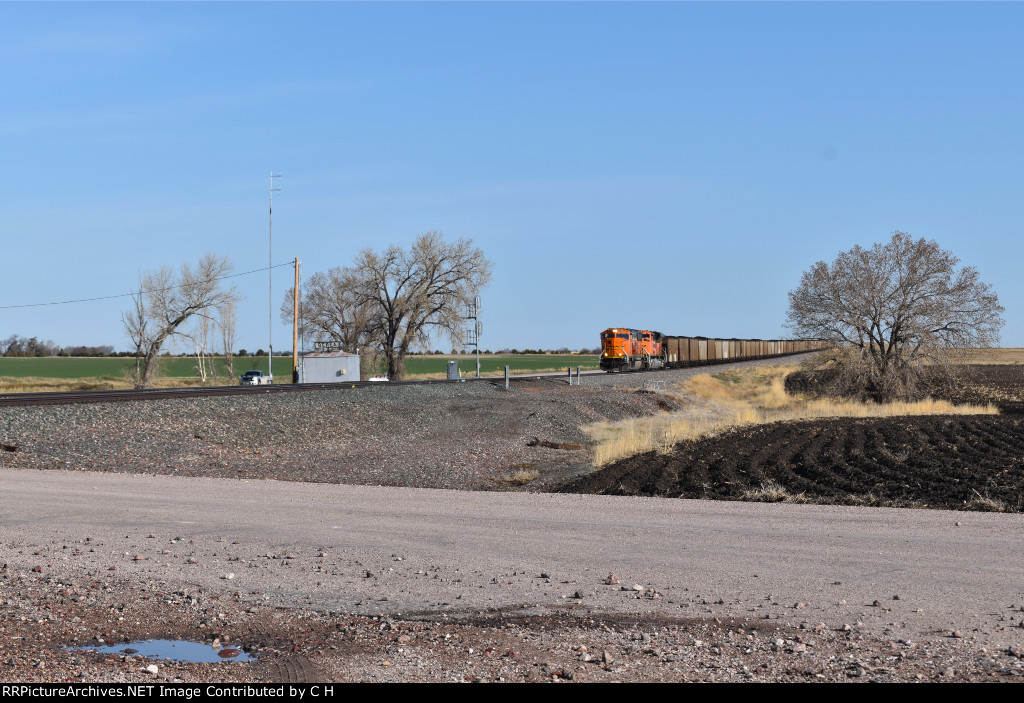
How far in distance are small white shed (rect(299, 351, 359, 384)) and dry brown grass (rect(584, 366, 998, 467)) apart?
2110cm

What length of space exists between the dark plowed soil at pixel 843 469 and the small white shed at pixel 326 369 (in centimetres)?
3435

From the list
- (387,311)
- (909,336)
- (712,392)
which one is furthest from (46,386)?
(909,336)

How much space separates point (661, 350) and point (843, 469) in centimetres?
6491

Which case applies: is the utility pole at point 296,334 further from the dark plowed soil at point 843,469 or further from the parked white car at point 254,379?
the dark plowed soil at point 843,469

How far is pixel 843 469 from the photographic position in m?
19.6

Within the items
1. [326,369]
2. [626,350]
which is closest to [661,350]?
[626,350]

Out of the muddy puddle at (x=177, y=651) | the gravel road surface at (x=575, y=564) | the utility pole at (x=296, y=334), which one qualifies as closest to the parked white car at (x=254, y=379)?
the utility pole at (x=296, y=334)

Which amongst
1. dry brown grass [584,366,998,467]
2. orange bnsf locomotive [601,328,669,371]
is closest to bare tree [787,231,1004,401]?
dry brown grass [584,366,998,467]

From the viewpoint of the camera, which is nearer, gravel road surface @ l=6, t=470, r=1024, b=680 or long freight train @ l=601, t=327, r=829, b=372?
gravel road surface @ l=6, t=470, r=1024, b=680

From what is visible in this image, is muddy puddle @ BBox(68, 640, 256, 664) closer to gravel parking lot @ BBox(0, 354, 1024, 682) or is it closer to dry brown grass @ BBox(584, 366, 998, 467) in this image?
gravel parking lot @ BBox(0, 354, 1024, 682)

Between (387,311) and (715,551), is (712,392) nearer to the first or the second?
(387,311)

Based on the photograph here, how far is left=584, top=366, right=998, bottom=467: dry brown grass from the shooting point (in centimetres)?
Result: 2572

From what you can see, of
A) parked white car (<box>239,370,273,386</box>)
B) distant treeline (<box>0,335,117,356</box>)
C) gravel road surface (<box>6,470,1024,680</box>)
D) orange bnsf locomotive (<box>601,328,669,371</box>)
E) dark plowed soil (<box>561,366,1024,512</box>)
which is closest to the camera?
gravel road surface (<box>6,470,1024,680</box>)

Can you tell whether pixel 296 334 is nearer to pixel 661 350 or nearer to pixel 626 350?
pixel 626 350
